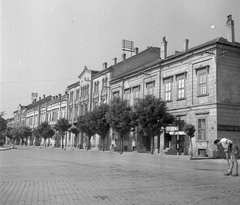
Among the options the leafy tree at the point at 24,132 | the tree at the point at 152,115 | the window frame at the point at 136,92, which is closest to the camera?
the tree at the point at 152,115

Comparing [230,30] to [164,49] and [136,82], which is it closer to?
[164,49]

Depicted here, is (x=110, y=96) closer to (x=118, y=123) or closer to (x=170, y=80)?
(x=118, y=123)

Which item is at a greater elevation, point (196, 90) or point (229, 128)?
point (196, 90)

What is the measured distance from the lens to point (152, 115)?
101ft

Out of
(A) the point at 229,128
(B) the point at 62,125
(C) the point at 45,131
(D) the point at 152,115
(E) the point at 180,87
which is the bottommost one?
(C) the point at 45,131

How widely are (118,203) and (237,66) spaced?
86.7ft

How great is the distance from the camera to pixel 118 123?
37062mm

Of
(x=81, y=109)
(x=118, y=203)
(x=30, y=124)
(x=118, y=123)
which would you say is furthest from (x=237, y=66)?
(x=30, y=124)

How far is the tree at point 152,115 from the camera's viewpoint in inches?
1215

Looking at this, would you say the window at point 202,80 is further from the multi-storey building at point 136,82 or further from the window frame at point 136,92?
the window frame at point 136,92

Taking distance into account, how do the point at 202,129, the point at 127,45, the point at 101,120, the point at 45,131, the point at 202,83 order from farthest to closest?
the point at 45,131 → the point at 127,45 → the point at 101,120 → the point at 202,83 → the point at 202,129

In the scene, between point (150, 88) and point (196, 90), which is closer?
point (196, 90)

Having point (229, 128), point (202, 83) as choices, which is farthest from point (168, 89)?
point (229, 128)

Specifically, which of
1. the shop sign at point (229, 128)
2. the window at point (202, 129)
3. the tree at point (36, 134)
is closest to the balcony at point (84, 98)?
the tree at point (36, 134)
